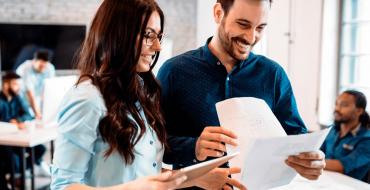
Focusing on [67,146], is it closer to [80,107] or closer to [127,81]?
[80,107]

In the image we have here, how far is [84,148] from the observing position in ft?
3.07

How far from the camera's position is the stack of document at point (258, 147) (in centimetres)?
106

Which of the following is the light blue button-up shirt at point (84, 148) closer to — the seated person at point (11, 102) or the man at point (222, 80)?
the man at point (222, 80)

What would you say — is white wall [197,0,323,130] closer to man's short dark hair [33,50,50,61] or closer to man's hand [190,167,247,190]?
man's short dark hair [33,50,50,61]

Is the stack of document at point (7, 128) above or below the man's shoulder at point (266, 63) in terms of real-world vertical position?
below

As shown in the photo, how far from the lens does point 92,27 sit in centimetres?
105

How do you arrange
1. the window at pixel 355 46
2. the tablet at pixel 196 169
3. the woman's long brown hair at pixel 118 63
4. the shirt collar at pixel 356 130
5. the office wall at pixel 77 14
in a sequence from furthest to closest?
the office wall at pixel 77 14 < the window at pixel 355 46 < the shirt collar at pixel 356 130 < the woman's long brown hair at pixel 118 63 < the tablet at pixel 196 169

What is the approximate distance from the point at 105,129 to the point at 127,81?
146mm

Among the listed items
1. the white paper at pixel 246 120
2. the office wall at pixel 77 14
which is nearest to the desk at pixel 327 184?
the white paper at pixel 246 120

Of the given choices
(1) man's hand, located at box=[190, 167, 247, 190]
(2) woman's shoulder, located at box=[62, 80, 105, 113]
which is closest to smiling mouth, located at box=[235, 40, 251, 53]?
(1) man's hand, located at box=[190, 167, 247, 190]

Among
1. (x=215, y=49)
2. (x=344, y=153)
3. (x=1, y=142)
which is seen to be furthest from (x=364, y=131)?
(x=1, y=142)

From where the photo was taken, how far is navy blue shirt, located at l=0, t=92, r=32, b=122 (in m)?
4.02

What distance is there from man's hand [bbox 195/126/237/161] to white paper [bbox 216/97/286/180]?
2 centimetres

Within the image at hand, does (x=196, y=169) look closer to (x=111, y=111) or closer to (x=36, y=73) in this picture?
(x=111, y=111)
